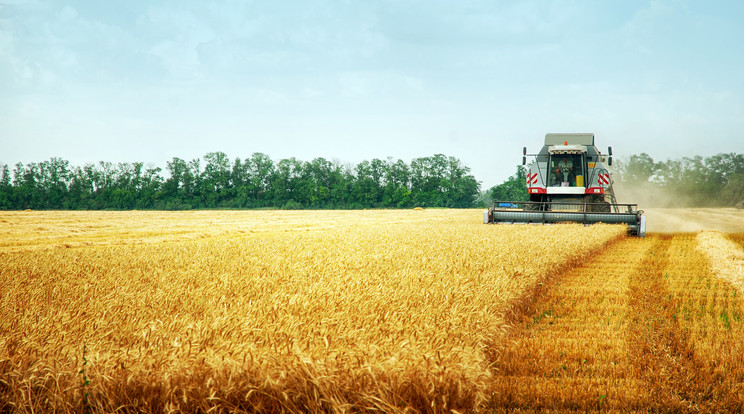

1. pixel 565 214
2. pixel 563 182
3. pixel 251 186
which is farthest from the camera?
pixel 251 186

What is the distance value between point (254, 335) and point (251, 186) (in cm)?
6409

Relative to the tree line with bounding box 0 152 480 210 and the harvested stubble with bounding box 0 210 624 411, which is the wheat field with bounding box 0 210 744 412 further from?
the tree line with bounding box 0 152 480 210

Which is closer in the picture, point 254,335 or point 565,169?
point 254,335

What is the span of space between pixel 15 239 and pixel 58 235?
4.55 feet

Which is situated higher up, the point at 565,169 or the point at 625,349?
the point at 565,169

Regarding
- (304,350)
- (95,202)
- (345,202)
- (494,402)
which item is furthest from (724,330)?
(95,202)

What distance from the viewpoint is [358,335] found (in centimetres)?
320

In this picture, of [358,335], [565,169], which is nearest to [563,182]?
[565,169]

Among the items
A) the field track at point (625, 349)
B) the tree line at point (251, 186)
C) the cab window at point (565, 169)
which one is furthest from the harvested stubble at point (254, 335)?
the tree line at point (251, 186)

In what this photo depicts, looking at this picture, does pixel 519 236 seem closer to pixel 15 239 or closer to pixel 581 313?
pixel 581 313

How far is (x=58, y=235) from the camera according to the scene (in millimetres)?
15812

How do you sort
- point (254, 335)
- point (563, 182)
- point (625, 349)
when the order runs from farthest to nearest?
1. point (563, 182)
2. point (625, 349)
3. point (254, 335)

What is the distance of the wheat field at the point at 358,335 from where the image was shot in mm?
2586

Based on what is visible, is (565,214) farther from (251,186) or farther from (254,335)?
(251,186)
